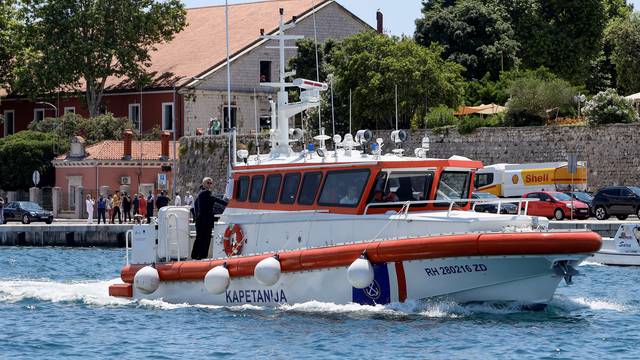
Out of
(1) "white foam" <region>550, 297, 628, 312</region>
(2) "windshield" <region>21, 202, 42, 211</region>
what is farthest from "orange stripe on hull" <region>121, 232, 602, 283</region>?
(2) "windshield" <region>21, 202, 42, 211</region>

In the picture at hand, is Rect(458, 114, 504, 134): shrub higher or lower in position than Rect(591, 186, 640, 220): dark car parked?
higher

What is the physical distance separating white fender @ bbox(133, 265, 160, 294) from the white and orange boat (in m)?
0.02

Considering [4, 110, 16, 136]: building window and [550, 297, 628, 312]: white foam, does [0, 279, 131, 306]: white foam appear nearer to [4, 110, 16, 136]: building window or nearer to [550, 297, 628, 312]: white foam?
[550, 297, 628, 312]: white foam

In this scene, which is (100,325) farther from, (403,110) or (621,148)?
(403,110)

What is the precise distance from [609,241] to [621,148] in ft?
48.8

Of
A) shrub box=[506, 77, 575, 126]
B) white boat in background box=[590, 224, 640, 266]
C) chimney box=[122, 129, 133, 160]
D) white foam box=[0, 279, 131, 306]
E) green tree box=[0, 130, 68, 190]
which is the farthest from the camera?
green tree box=[0, 130, 68, 190]

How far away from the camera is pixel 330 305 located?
1989 cm

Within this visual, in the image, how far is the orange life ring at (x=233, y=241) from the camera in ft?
71.0

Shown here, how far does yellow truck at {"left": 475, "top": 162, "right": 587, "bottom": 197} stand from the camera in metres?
46.6

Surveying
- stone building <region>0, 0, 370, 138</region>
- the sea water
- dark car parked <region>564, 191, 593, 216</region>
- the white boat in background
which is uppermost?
stone building <region>0, 0, 370, 138</region>

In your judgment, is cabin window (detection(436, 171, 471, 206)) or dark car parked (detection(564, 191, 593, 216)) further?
dark car parked (detection(564, 191, 593, 216))

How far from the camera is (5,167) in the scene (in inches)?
2474

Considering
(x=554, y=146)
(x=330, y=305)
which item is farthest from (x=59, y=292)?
(x=554, y=146)

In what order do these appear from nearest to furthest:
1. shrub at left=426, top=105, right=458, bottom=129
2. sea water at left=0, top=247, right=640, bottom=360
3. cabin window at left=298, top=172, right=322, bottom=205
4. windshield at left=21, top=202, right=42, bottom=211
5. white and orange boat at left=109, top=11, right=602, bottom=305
A: 1. sea water at left=0, top=247, right=640, bottom=360
2. white and orange boat at left=109, top=11, right=602, bottom=305
3. cabin window at left=298, top=172, right=322, bottom=205
4. shrub at left=426, top=105, right=458, bottom=129
5. windshield at left=21, top=202, right=42, bottom=211
